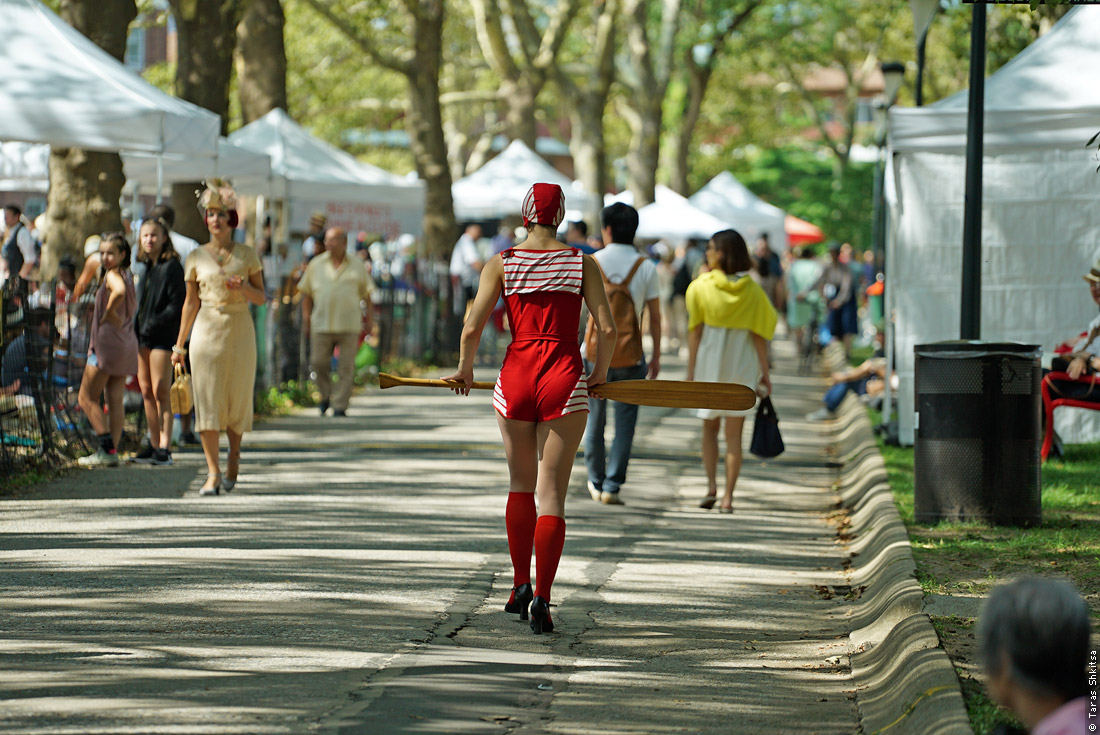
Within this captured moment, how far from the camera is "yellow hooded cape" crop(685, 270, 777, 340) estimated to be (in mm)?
11109

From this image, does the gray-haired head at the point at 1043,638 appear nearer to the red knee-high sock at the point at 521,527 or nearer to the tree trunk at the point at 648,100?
the red knee-high sock at the point at 521,527

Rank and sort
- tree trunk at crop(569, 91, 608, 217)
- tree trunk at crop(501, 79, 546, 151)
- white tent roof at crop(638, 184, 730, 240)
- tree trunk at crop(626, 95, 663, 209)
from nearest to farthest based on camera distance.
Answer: white tent roof at crop(638, 184, 730, 240) < tree trunk at crop(501, 79, 546, 151) < tree trunk at crop(569, 91, 608, 217) < tree trunk at crop(626, 95, 663, 209)

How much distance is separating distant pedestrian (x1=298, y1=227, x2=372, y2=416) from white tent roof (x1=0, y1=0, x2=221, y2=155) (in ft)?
10.8

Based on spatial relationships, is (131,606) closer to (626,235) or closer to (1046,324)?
(626,235)

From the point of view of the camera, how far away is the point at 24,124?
12.3 metres

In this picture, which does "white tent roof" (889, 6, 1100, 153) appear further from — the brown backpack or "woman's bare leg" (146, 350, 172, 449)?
"woman's bare leg" (146, 350, 172, 449)

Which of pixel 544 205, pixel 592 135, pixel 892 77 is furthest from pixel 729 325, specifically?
pixel 592 135

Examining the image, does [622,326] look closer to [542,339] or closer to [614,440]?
[614,440]

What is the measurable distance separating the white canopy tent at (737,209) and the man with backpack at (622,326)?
25.6 metres

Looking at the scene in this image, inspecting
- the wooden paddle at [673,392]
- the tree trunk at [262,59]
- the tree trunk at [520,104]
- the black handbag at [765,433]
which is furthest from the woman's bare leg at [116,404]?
the tree trunk at [520,104]

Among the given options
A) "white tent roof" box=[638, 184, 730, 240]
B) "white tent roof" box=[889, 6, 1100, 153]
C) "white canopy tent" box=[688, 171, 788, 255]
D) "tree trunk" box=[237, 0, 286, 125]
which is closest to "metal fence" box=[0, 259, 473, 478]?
"tree trunk" box=[237, 0, 286, 125]

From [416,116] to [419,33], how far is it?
1.40 metres

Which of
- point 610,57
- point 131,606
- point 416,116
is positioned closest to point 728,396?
point 131,606

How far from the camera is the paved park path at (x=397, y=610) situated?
559 cm
